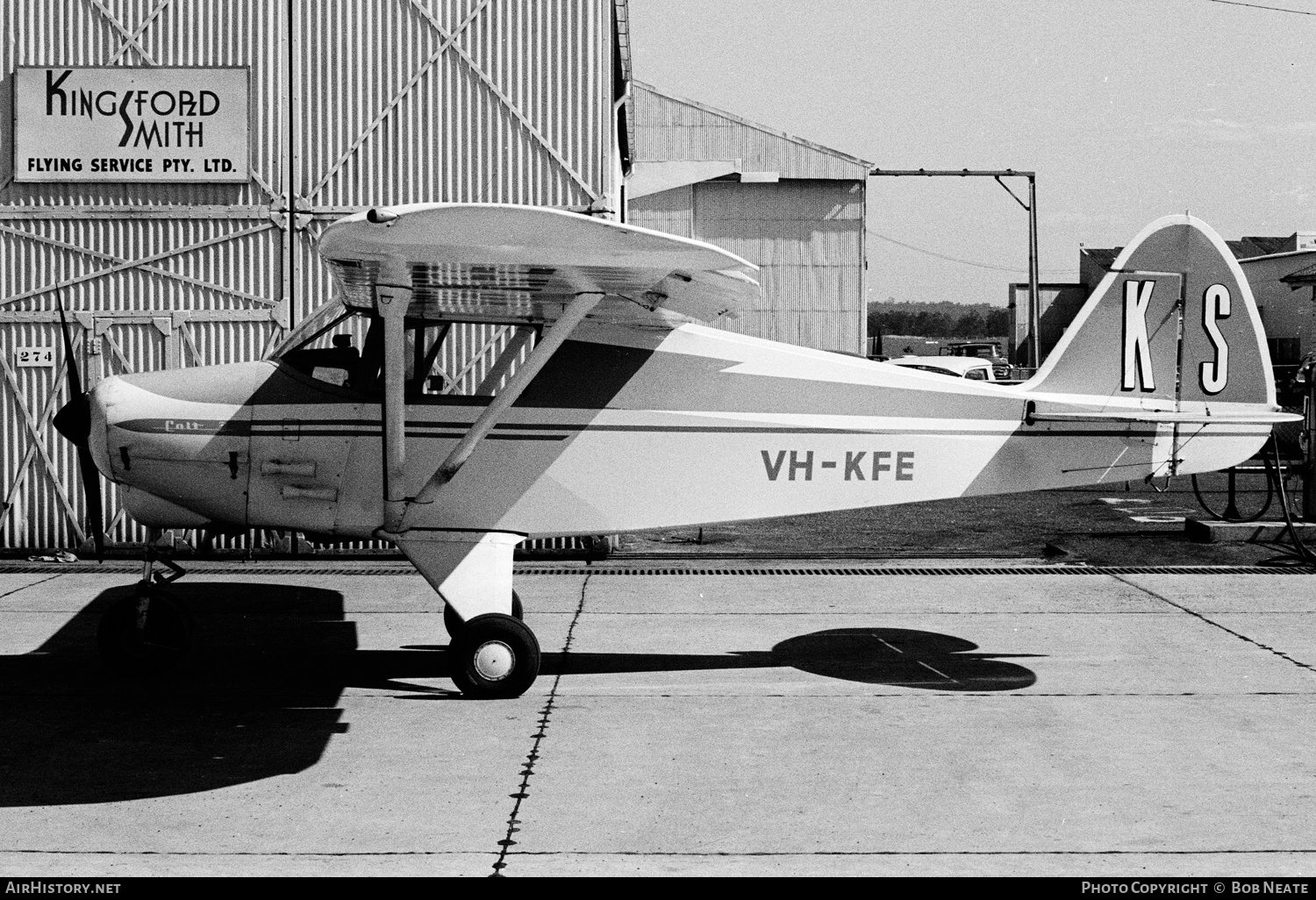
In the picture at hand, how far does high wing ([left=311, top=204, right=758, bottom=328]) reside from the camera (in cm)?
619

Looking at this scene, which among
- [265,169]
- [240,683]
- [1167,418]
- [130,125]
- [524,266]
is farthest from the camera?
[265,169]

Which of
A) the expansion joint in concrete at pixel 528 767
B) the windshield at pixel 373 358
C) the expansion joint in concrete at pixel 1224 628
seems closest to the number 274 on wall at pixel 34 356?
the windshield at pixel 373 358

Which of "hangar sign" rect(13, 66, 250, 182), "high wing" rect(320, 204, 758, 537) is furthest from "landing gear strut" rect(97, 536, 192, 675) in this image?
"hangar sign" rect(13, 66, 250, 182)

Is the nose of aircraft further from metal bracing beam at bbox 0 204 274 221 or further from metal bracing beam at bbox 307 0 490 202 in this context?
metal bracing beam at bbox 307 0 490 202

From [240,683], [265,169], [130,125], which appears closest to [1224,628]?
[240,683]

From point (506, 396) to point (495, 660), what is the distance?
4.63 ft

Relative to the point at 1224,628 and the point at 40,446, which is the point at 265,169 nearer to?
the point at 40,446

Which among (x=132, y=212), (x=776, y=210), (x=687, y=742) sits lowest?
(x=687, y=742)

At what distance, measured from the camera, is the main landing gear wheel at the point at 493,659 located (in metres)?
7.01

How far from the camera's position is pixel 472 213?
20.1ft

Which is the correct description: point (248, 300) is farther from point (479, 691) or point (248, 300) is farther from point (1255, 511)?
point (1255, 511)

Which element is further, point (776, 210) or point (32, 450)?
point (776, 210)

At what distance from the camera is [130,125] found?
1177cm

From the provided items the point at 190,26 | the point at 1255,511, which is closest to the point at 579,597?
the point at 190,26
